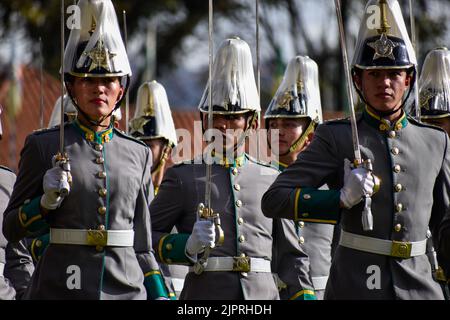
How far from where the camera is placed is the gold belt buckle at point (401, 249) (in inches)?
295

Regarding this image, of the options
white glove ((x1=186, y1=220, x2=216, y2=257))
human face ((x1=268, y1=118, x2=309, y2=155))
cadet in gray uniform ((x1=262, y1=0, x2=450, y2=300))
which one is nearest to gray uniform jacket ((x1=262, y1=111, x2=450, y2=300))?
cadet in gray uniform ((x1=262, y1=0, x2=450, y2=300))

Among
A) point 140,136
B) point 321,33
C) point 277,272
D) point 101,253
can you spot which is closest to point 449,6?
point 321,33

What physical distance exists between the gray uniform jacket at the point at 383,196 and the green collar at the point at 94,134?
890 mm

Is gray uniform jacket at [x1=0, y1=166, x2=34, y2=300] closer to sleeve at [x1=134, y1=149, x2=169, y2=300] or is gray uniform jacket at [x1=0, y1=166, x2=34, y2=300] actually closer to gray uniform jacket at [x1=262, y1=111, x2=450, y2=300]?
sleeve at [x1=134, y1=149, x2=169, y2=300]

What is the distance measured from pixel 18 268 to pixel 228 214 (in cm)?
158

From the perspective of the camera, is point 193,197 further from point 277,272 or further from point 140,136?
point 140,136

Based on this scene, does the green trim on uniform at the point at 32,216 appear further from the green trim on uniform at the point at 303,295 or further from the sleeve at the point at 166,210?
the green trim on uniform at the point at 303,295

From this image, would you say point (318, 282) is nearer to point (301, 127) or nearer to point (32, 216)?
point (301, 127)

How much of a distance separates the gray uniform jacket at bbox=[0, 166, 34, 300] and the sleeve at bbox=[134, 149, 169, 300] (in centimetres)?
127

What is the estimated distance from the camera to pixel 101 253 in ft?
25.0

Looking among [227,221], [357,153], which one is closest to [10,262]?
[227,221]

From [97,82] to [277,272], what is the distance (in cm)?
215

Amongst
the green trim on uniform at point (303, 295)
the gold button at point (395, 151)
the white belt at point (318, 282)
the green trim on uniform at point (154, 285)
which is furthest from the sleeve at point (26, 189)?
the white belt at point (318, 282)

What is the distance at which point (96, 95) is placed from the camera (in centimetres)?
776
